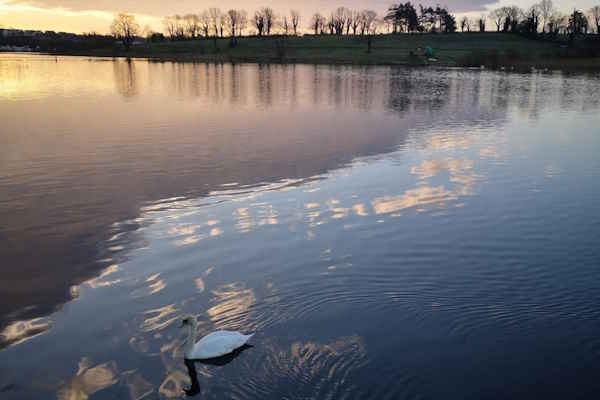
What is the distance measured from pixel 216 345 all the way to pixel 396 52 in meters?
111

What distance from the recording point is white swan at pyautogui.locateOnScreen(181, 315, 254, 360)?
6.84 metres

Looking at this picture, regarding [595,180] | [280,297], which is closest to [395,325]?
[280,297]

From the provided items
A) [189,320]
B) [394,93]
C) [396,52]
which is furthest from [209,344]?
[396,52]

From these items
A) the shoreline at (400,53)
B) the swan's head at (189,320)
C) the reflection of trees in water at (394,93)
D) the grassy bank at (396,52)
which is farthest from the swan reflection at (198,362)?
the grassy bank at (396,52)

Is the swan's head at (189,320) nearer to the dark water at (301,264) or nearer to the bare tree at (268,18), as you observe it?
the dark water at (301,264)

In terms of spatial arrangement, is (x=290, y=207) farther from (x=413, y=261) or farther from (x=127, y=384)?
(x=127, y=384)

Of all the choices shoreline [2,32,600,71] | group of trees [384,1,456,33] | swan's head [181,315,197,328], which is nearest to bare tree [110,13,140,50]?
shoreline [2,32,600,71]

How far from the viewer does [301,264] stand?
9.79 meters

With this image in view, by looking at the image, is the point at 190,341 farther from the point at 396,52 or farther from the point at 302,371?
the point at 396,52

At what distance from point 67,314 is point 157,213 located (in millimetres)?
4578

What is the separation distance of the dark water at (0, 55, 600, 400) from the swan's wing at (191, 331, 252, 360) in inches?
8.9

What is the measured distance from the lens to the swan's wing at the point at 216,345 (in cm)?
684

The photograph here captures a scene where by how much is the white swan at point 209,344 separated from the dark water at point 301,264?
217mm

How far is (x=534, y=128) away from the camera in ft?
85.5
